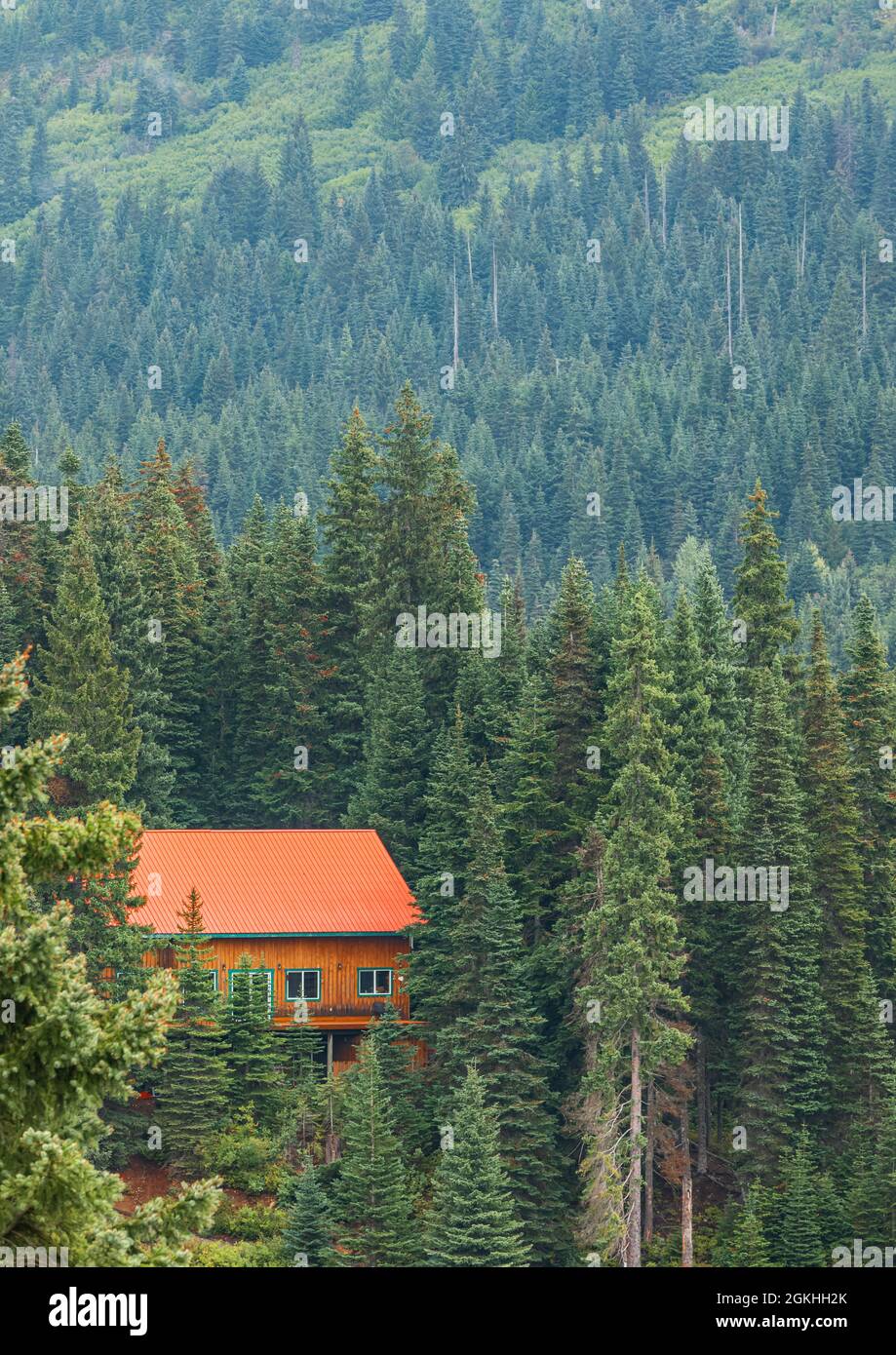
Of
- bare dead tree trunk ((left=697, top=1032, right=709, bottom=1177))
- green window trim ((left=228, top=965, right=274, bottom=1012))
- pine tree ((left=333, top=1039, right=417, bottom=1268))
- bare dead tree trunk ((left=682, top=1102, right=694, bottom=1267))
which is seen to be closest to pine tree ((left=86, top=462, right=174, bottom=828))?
green window trim ((left=228, top=965, right=274, bottom=1012))

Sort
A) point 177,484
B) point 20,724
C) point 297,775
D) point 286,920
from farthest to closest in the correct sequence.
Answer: point 177,484, point 297,775, point 20,724, point 286,920

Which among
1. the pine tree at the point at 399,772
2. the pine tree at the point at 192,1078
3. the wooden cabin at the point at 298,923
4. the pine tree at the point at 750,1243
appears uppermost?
the pine tree at the point at 399,772

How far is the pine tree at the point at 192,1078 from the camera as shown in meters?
62.6

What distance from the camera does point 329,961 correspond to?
70.2 m

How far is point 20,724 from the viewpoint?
76.3 meters

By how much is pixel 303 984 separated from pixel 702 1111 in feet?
41.5

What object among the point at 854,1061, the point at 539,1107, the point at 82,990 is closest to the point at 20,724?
the point at 539,1107

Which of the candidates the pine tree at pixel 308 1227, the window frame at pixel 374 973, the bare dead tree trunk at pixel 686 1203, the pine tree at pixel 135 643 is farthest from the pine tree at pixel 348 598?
Answer: the pine tree at pixel 308 1227

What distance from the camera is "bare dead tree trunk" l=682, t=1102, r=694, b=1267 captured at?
62.0 metres

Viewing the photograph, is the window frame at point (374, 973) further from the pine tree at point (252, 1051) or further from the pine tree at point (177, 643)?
the pine tree at point (177, 643)

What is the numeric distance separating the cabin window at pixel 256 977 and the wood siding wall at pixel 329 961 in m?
0.23
